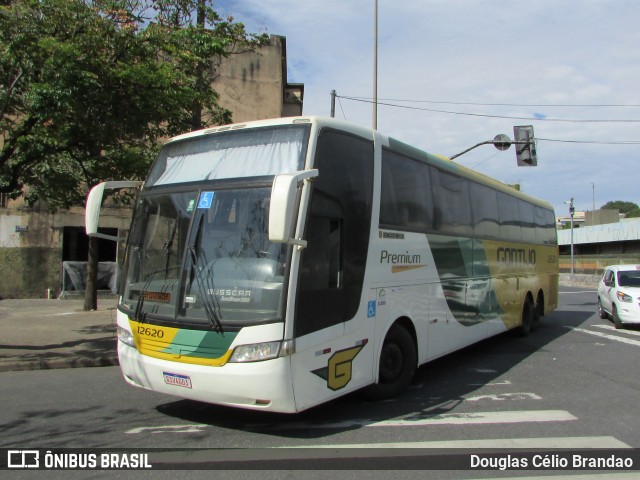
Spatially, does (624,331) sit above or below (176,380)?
below

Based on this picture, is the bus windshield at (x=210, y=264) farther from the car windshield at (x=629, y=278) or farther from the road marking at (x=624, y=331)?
the car windshield at (x=629, y=278)

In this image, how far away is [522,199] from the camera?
11312 mm

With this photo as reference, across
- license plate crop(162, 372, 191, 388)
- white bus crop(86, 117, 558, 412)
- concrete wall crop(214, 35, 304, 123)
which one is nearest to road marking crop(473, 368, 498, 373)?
white bus crop(86, 117, 558, 412)

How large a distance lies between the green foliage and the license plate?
497cm

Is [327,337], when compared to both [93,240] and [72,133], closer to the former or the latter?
[72,133]

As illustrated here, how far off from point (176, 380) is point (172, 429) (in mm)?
698

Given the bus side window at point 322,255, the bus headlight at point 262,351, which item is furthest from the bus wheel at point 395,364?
the bus headlight at point 262,351

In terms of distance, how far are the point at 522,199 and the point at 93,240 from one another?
39.0ft

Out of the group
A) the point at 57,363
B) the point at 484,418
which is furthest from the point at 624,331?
the point at 57,363

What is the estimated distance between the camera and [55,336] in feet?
34.6

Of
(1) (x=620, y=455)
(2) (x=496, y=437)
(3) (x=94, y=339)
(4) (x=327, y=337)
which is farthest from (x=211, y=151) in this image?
(3) (x=94, y=339)

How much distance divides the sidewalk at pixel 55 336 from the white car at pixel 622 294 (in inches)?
463

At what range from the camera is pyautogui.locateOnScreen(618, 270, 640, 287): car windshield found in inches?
514

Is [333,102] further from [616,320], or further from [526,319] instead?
[616,320]
